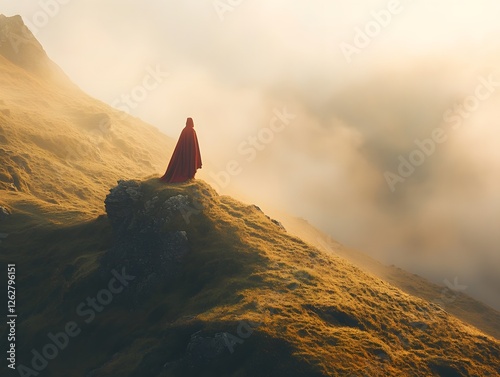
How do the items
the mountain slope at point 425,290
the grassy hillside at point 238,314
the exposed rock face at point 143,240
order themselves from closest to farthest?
the grassy hillside at point 238,314 → the exposed rock face at point 143,240 → the mountain slope at point 425,290

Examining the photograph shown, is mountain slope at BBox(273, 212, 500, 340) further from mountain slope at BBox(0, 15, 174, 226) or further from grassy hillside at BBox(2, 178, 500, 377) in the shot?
grassy hillside at BBox(2, 178, 500, 377)

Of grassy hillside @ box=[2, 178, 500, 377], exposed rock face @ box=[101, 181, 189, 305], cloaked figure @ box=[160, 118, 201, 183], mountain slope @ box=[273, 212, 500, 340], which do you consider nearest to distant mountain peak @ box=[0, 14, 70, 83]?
mountain slope @ box=[273, 212, 500, 340]

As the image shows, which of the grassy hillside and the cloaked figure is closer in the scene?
the grassy hillside

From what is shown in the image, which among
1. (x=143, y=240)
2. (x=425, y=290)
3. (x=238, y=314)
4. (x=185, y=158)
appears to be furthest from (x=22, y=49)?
(x=238, y=314)

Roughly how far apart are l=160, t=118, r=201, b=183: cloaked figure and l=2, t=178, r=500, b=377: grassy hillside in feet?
4.47

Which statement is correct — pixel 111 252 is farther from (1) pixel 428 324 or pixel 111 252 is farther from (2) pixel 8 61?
(2) pixel 8 61

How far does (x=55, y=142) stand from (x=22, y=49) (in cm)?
7119

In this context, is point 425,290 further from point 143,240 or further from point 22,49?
point 22,49

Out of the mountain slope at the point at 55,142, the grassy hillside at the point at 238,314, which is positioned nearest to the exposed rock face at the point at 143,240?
the grassy hillside at the point at 238,314

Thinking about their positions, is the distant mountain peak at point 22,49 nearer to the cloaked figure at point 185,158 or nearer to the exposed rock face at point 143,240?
the cloaked figure at point 185,158

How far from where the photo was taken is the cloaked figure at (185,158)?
4947cm

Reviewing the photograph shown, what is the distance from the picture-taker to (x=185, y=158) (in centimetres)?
5050

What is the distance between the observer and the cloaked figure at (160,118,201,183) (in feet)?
162

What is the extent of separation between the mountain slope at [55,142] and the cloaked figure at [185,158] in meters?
18.0
